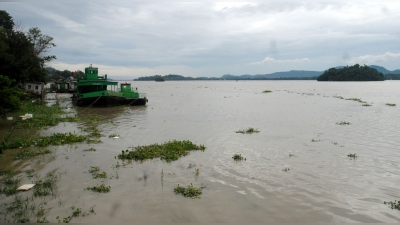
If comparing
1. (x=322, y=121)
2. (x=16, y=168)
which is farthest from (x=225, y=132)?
(x=16, y=168)

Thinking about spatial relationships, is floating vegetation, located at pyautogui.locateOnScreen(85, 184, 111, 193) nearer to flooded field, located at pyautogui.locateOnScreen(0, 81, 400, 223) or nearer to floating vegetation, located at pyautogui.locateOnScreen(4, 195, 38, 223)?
flooded field, located at pyautogui.locateOnScreen(0, 81, 400, 223)

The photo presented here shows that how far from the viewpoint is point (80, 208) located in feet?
23.5

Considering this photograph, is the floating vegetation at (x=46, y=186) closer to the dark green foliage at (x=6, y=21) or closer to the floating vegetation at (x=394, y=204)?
the floating vegetation at (x=394, y=204)

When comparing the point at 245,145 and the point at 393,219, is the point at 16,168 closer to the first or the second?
the point at 245,145

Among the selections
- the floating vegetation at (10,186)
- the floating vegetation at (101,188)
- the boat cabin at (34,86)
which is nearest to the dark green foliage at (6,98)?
the floating vegetation at (10,186)

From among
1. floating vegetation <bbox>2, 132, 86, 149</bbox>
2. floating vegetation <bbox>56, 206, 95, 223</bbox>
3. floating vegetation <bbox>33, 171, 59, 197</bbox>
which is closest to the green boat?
floating vegetation <bbox>2, 132, 86, 149</bbox>

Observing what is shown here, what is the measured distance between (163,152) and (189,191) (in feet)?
14.3

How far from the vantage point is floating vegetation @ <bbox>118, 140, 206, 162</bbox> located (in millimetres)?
11734

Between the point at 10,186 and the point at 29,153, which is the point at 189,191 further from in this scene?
the point at 29,153

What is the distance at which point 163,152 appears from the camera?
40.8 feet

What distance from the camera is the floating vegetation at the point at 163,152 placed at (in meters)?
11.7

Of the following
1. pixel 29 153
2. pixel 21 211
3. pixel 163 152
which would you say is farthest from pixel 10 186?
pixel 163 152

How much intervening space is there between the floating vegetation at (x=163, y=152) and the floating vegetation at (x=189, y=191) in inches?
122

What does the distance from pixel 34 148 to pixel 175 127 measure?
9413mm
